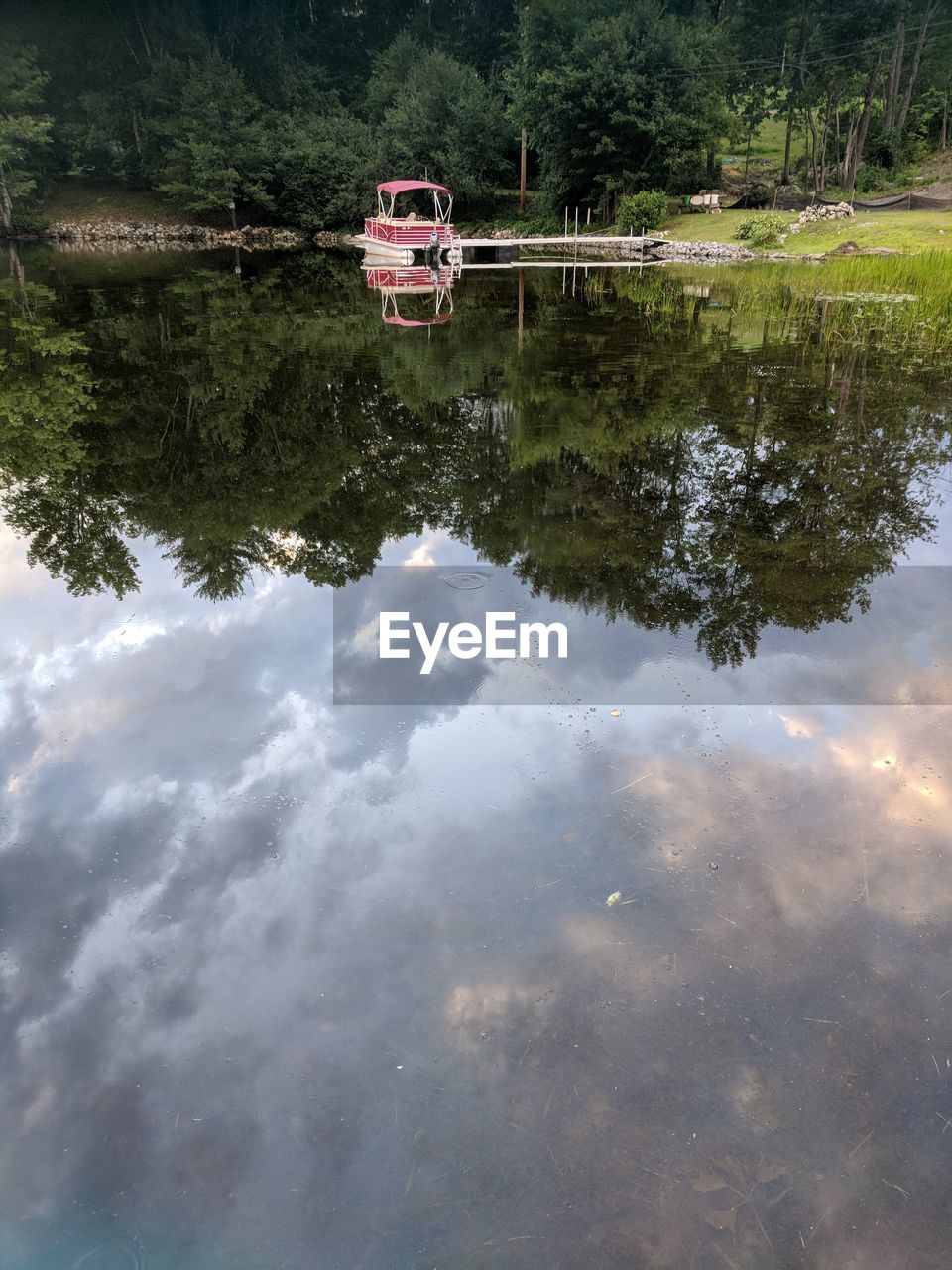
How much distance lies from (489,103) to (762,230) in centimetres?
2554

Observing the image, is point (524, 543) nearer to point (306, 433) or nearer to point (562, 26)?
point (306, 433)

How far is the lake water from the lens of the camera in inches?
105

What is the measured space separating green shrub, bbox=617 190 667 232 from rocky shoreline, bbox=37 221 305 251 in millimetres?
19897

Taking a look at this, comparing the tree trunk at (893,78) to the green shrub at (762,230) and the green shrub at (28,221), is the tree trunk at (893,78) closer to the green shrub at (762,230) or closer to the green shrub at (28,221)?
the green shrub at (762,230)

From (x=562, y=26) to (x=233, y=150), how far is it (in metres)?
19.8

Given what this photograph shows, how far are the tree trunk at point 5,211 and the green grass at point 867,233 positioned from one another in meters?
36.4

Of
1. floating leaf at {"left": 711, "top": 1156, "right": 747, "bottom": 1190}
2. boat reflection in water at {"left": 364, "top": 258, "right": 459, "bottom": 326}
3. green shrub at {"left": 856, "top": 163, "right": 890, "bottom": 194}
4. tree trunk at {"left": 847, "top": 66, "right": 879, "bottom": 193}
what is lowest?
floating leaf at {"left": 711, "top": 1156, "right": 747, "bottom": 1190}

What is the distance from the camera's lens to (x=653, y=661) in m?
5.73

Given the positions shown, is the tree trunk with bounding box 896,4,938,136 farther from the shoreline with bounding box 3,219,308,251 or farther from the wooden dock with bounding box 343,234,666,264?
the shoreline with bounding box 3,219,308,251

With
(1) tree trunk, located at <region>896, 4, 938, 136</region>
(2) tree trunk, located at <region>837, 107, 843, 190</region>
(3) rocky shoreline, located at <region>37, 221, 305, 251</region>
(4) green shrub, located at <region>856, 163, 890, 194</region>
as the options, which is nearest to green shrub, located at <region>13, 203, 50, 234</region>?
(3) rocky shoreline, located at <region>37, 221, 305, 251</region>

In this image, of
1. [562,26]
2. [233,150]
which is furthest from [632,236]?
[233,150]

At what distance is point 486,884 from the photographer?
12.7 feet

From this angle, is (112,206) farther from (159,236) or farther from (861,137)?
(861,137)

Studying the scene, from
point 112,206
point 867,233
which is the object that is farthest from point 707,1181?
point 112,206
